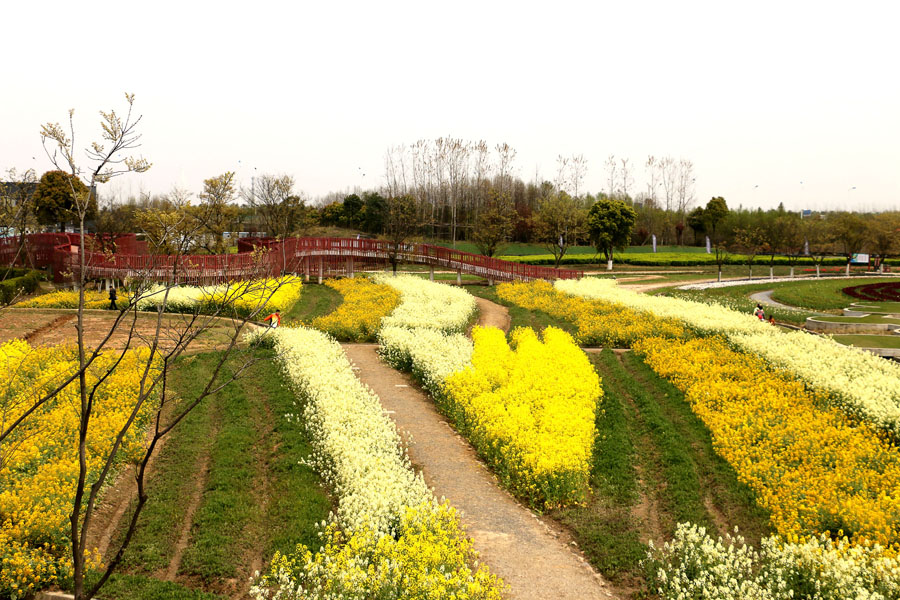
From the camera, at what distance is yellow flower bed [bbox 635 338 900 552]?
31.5 feet

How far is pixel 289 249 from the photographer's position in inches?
1446

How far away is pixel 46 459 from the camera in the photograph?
426 inches

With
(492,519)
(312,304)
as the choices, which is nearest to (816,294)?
(312,304)

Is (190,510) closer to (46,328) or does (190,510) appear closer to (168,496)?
(168,496)

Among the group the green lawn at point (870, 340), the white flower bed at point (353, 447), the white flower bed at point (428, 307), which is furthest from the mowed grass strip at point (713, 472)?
the green lawn at point (870, 340)

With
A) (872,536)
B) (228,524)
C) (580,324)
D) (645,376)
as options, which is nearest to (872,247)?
(580,324)

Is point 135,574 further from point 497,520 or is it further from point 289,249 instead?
point 289,249

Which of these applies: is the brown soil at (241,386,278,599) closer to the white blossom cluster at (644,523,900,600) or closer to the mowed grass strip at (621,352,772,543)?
the white blossom cluster at (644,523,900,600)

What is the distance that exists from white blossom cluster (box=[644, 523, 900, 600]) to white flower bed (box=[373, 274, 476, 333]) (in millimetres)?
15162

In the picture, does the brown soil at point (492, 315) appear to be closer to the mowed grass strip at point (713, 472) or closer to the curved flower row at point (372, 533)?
the mowed grass strip at point (713, 472)

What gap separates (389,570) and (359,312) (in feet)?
61.2

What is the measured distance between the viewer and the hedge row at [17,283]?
27195mm

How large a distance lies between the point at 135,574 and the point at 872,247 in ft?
238

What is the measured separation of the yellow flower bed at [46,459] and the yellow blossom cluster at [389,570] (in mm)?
2914
